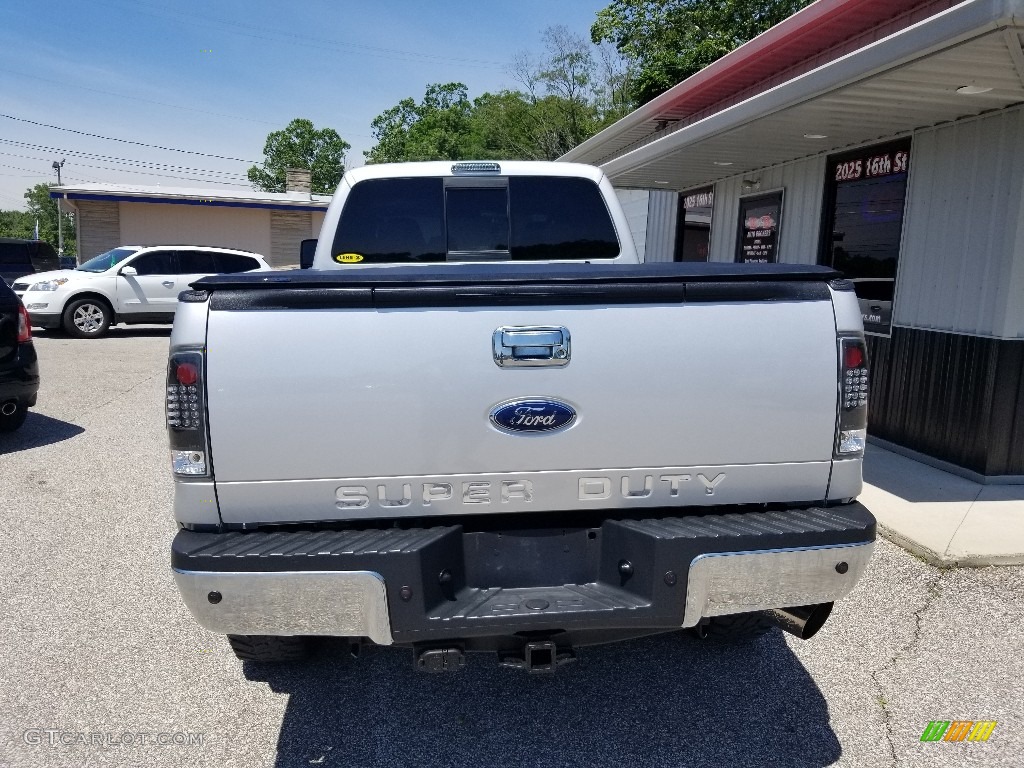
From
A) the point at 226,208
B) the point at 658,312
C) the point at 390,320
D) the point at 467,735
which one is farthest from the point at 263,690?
the point at 226,208

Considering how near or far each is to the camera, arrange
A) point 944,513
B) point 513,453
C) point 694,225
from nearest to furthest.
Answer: point 513,453, point 944,513, point 694,225

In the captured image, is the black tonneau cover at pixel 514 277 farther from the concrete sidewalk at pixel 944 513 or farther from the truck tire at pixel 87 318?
the truck tire at pixel 87 318

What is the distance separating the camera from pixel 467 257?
13.6 ft

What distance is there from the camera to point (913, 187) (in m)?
6.84

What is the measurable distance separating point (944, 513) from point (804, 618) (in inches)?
124

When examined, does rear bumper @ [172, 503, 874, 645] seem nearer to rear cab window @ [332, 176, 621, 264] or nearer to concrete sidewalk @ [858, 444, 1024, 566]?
rear cab window @ [332, 176, 621, 264]

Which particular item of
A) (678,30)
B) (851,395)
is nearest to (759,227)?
(851,395)

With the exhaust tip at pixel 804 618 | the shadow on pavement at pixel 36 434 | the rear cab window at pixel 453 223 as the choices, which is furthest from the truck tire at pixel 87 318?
the exhaust tip at pixel 804 618

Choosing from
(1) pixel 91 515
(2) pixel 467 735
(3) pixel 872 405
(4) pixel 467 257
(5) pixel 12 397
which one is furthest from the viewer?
(3) pixel 872 405

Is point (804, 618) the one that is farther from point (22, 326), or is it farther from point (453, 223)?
point (22, 326)

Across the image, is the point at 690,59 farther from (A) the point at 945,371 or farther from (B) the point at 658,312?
(B) the point at 658,312

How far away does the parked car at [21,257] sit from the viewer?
1881 centimetres

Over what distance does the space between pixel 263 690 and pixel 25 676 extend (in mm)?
1031

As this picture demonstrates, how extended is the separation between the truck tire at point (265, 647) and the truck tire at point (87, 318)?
14271 mm
